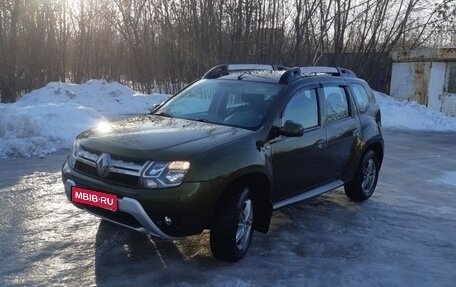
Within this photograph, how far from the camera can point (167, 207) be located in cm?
397

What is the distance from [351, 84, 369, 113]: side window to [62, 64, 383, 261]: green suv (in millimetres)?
36

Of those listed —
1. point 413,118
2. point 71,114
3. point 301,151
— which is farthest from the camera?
point 413,118

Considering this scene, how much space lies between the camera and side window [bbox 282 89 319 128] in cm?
523

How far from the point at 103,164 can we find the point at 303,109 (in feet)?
7.69

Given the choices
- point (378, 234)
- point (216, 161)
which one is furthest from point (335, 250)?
point (216, 161)

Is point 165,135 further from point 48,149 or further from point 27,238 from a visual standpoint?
point 48,149

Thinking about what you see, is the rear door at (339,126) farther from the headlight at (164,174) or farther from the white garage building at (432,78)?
the white garage building at (432,78)

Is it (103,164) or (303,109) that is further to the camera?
(303,109)

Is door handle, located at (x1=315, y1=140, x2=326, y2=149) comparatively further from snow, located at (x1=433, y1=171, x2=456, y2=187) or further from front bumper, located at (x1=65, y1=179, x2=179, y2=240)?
snow, located at (x1=433, y1=171, x2=456, y2=187)

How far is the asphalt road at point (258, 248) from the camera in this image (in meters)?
4.21

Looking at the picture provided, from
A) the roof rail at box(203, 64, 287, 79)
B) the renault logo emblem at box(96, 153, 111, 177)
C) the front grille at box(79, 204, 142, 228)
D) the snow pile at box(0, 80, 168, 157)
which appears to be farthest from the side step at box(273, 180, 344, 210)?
the snow pile at box(0, 80, 168, 157)

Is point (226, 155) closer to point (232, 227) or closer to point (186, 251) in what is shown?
point (232, 227)

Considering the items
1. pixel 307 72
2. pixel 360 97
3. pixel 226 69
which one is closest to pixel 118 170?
pixel 226 69

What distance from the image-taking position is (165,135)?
14.8 ft
